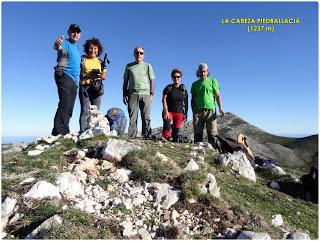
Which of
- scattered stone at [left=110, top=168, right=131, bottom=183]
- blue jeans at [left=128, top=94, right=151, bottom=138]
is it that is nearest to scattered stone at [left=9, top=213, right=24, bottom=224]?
scattered stone at [left=110, top=168, right=131, bottom=183]

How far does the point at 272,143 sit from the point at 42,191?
2899 cm

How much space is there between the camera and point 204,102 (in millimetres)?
15031

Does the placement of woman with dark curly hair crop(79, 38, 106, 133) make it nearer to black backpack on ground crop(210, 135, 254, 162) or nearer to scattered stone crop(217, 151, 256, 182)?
black backpack on ground crop(210, 135, 254, 162)

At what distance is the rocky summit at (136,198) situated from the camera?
6863 millimetres

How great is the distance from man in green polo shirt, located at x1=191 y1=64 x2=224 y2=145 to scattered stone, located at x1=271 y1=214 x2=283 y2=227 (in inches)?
275

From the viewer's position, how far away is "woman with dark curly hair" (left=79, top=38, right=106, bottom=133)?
47.0 ft

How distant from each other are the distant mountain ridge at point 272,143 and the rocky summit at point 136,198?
57.1ft

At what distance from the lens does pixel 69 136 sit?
12.5 metres

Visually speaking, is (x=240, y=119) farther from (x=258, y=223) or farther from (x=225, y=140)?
(x=258, y=223)

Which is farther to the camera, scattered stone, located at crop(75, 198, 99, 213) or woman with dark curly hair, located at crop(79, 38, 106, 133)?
woman with dark curly hair, located at crop(79, 38, 106, 133)

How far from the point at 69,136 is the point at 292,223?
7.36m

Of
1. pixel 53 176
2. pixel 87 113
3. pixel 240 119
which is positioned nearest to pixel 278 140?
pixel 240 119

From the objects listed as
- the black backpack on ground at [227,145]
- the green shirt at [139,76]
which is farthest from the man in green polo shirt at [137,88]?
the black backpack on ground at [227,145]

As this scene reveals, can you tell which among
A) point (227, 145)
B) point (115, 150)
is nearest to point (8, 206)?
point (115, 150)
